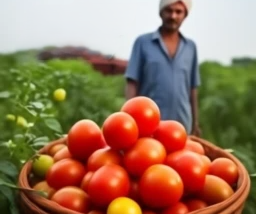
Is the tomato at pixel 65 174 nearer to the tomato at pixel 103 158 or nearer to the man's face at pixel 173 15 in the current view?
the tomato at pixel 103 158

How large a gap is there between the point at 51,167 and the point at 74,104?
0.94m

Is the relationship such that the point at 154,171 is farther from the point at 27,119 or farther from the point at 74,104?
the point at 74,104

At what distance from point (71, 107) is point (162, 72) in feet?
1.09

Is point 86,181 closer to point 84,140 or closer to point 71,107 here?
point 84,140

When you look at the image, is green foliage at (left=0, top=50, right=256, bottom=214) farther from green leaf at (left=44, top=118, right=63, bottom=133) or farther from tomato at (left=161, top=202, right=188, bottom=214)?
tomato at (left=161, top=202, right=188, bottom=214)

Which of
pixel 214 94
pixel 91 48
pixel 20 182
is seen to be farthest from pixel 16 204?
pixel 91 48

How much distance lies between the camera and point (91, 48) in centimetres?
328

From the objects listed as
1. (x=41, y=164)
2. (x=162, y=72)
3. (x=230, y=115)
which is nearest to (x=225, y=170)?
(x=41, y=164)

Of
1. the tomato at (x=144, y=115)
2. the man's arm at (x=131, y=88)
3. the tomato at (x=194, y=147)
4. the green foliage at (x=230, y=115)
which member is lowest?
the green foliage at (x=230, y=115)

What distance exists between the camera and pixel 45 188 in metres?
0.91

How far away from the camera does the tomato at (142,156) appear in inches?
33.8

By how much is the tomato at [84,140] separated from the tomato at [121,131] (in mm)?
31

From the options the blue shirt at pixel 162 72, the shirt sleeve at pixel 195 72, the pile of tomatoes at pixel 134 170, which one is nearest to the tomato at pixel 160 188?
the pile of tomatoes at pixel 134 170

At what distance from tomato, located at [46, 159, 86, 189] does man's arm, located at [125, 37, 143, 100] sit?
2.60 ft
